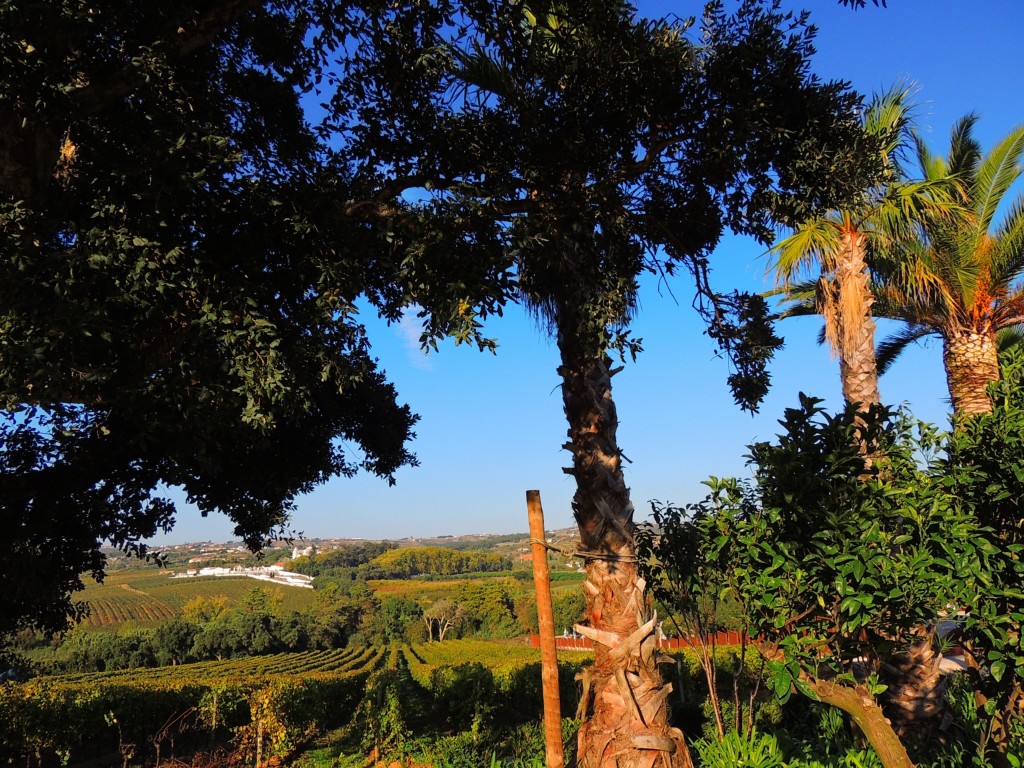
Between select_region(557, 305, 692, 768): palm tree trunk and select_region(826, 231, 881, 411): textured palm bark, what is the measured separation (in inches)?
183

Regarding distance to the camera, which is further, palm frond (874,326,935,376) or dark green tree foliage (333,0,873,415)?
palm frond (874,326,935,376)

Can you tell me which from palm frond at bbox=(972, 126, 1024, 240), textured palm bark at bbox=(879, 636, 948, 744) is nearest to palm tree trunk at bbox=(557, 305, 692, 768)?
textured palm bark at bbox=(879, 636, 948, 744)

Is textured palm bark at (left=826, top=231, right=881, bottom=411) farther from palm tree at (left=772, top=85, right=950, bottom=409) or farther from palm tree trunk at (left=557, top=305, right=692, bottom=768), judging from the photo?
palm tree trunk at (left=557, top=305, right=692, bottom=768)

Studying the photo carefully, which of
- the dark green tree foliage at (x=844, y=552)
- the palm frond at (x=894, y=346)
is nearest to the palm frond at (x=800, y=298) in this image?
Answer: the palm frond at (x=894, y=346)

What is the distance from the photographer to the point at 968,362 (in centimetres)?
959

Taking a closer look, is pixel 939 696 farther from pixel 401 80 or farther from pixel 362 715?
pixel 362 715

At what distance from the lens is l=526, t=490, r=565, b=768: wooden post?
4.03 metres

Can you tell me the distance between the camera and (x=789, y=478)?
13.7 ft

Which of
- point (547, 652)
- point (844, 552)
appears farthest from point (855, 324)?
point (547, 652)

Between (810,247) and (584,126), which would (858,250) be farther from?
(584,126)

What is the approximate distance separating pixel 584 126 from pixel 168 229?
10.7ft

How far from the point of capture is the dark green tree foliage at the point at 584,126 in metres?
4.73

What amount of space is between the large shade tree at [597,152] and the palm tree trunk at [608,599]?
0.05ft

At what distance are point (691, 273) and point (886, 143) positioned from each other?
6.90 ft
